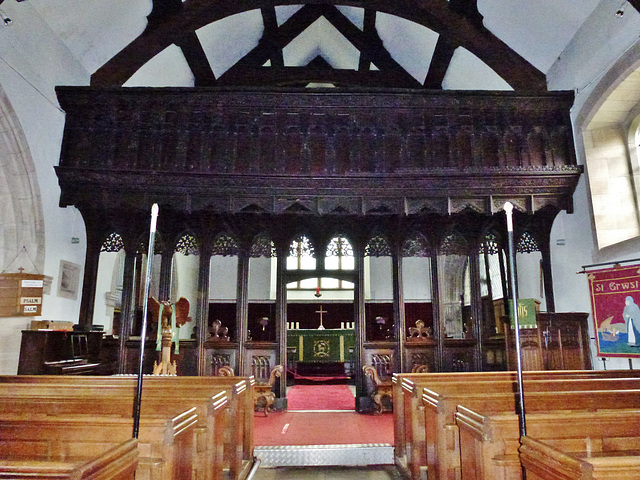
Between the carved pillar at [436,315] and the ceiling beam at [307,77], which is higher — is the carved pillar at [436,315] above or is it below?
below

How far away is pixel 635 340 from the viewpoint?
4.88m

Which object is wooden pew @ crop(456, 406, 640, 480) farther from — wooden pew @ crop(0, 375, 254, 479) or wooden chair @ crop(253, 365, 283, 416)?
wooden chair @ crop(253, 365, 283, 416)

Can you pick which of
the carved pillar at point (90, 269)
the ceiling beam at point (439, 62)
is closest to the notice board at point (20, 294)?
the carved pillar at point (90, 269)

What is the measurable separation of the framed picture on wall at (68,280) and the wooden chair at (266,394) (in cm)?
282

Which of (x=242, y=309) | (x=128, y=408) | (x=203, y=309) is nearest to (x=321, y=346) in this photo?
(x=242, y=309)

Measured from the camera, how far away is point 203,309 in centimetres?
687

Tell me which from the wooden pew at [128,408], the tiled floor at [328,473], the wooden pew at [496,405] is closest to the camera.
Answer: the wooden pew at [128,408]

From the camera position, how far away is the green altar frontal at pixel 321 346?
9.83 m

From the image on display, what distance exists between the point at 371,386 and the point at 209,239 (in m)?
3.19

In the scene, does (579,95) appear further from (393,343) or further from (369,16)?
(393,343)

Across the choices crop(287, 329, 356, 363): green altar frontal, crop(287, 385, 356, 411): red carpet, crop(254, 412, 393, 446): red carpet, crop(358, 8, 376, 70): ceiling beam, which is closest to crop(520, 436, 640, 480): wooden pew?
crop(254, 412, 393, 446): red carpet

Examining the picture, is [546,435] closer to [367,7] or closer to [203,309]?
[203,309]

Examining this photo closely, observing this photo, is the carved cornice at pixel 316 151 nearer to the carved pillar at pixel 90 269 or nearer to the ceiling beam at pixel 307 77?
the carved pillar at pixel 90 269

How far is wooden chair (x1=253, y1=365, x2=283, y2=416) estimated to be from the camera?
624 centimetres
